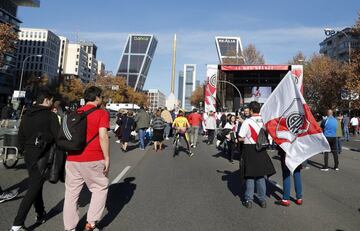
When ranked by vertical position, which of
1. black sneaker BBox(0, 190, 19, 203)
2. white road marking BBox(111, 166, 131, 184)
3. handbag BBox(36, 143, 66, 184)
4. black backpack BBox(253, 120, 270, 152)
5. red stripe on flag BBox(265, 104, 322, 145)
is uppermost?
red stripe on flag BBox(265, 104, 322, 145)

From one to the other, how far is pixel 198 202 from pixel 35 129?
2.90 m

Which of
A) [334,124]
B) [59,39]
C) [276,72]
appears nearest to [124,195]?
[334,124]

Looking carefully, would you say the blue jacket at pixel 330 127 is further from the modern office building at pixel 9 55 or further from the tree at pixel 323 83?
the modern office building at pixel 9 55

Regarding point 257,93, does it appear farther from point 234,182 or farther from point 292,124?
point 292,124

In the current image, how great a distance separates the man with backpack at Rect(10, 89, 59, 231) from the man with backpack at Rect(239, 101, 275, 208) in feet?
9.80

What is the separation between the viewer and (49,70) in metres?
127

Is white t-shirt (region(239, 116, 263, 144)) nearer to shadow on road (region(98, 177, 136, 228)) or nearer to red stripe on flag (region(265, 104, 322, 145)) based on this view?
red stripe on flag (region(265, 104, 322, 145))

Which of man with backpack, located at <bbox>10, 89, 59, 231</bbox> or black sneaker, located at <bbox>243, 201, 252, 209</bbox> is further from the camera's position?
black sneaker, located at <bbox>243, 201, 252, 209</bbox>

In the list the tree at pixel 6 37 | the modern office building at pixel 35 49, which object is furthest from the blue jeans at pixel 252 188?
the modern office building at pixel 35 49

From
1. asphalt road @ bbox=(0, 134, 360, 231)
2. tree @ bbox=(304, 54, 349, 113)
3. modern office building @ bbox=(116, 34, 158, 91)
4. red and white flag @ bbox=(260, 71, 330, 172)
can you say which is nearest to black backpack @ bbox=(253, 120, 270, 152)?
red and white flag @ bbox=(260, 71, 330, 172)

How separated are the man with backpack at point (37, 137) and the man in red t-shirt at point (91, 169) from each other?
0.53 metres

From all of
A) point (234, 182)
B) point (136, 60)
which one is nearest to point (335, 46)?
point (234, 182)

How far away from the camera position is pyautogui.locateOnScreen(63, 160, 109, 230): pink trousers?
15.0 feet

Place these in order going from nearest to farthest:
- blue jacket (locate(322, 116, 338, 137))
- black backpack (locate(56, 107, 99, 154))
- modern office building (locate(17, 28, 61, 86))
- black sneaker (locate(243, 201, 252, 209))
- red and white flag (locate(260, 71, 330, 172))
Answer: black backpack (locate(56, 107, 99, 154))
black sneaker (locate(243, 201, 252, 209))
red and white flag (locate(260, 71, 330, 172))
blue jacket (locate(322, 116, 338, 137))
modern office building (locate(17, 28, 61, 86))
